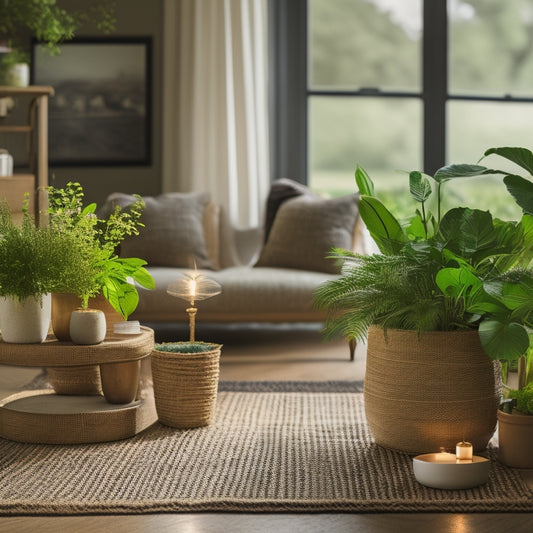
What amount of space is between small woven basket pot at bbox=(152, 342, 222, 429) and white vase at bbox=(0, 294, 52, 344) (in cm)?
37

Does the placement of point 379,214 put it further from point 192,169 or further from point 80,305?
point 192,169

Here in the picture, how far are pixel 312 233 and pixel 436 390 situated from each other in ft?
7.31

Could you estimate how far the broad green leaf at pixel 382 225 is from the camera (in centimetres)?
251

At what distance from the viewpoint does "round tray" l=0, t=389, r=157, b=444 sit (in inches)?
102

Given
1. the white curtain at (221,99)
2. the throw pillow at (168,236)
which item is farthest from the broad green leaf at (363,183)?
the white curtain at (221,99)

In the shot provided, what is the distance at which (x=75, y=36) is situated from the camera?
17.3 feet

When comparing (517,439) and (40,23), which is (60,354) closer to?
(517,439)

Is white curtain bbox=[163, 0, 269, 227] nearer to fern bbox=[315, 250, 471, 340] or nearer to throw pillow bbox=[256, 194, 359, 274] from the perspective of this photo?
throw pillow bbox=[256, 194, 359, 274]

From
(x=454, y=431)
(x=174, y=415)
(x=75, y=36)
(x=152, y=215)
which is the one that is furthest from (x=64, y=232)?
(x=75, y=36)

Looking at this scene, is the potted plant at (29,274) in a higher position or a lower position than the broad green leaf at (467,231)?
lower

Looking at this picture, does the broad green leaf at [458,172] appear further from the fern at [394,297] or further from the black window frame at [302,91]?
the black window frame at [302,91]

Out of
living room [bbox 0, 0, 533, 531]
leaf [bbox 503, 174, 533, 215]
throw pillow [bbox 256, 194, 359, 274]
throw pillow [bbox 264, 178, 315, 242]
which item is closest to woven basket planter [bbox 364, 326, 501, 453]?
leaf [bbox 503, 174, 533, 215]

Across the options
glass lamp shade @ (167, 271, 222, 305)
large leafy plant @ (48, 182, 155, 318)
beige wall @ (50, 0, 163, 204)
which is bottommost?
glass lamp shade @ (167, 271, 222, 305)

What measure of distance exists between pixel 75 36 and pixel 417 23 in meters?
2.09
